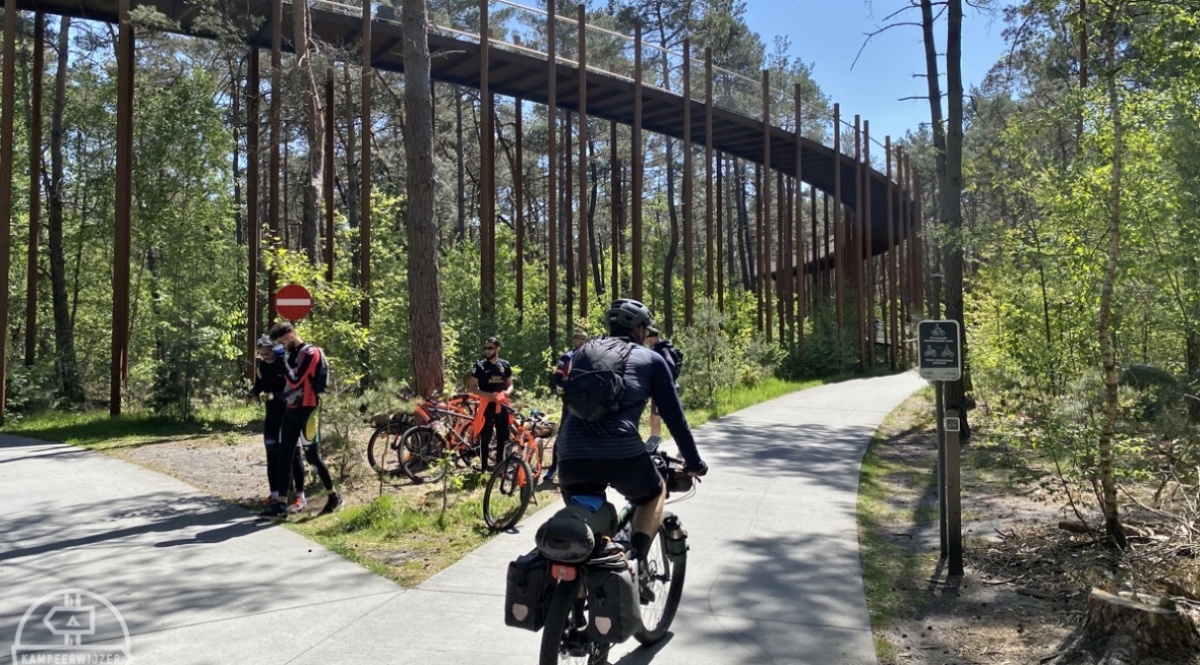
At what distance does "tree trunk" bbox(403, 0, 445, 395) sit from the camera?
38.6 ft

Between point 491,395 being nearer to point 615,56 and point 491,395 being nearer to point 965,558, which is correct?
point 965,558

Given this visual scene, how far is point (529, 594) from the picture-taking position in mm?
3453

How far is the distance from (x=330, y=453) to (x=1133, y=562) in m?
7.55

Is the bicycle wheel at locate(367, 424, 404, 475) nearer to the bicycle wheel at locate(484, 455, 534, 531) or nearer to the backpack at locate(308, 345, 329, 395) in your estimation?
the backpack at locate(308, 345, 329, 395)

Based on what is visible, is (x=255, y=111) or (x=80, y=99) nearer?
(x=255, y=111)

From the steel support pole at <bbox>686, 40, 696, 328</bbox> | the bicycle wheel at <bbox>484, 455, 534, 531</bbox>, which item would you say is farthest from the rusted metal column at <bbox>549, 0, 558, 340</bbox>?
the bicycle wheel at <bbox>484, 455, 534, 531</bbox>

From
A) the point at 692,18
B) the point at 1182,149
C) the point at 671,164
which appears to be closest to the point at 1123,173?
the point at 1182,149

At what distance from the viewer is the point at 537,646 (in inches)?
180

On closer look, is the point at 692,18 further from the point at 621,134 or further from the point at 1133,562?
the point at 1133,562

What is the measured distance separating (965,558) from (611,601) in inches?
182

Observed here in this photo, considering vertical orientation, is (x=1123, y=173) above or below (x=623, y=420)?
above

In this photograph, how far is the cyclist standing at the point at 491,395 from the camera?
926cm

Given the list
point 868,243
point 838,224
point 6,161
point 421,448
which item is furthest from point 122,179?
point 868,243

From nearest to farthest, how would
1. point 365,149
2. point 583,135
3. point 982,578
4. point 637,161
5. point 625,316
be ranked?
1. point 625,316
2. point 982,578
3. point 365,149
4. point 583,135
5. point 637,161
